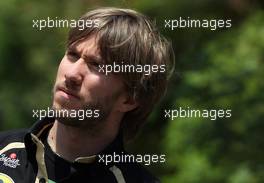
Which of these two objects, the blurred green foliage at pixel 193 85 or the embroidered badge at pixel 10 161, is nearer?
the embroidered badge at pixel 10 161

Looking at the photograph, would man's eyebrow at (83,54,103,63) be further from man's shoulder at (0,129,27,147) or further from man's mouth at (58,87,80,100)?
man's shoulder at (0,129,27,147)

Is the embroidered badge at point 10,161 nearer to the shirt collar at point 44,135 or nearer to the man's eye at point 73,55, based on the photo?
the shirt collar at point 44,135

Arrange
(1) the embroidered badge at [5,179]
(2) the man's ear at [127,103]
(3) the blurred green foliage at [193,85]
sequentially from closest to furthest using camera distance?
(1) the embroidered badge at [5,179] < (2) the man's ear at [127,103] < (3) the blurred green foliage at [193,85]

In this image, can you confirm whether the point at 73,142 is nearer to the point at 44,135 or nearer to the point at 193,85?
the point at 44,135

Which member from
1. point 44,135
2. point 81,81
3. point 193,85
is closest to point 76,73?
point 81,81

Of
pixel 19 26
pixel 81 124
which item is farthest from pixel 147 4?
pixel 81 124

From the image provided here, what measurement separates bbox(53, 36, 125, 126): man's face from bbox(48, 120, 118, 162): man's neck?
0.02 m

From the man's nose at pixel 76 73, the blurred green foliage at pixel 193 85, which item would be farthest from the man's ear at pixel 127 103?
the blurred green foliage at pixel 193 85

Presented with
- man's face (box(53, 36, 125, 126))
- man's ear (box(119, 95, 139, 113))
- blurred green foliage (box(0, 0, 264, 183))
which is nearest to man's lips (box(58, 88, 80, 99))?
man's face (box(53, 36, 125, 126))

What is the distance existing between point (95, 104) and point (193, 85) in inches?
32.3

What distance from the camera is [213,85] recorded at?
2.36 m

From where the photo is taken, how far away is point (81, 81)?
1556 mm

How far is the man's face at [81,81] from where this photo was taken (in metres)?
1.53

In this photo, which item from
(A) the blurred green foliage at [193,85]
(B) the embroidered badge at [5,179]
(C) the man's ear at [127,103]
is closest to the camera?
(B) the embroidered badge at [5,179]
